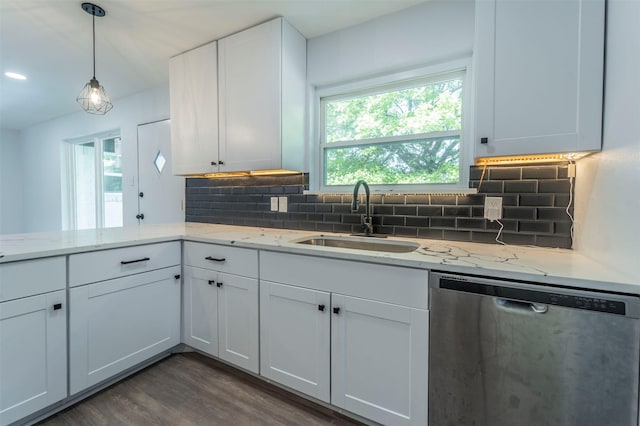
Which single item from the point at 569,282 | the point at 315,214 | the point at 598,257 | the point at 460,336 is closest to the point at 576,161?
the point at 598,257

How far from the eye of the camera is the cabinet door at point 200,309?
1854 mm

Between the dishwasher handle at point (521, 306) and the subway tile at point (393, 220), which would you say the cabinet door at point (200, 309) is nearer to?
the subway tile at point (393, 220)

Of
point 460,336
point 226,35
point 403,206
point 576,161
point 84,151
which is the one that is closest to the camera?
point 460,336

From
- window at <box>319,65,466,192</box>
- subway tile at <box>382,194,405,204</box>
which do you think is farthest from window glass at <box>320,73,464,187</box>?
subway tile at <box>382,194,405,204</box>

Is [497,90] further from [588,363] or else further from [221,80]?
[221,80]

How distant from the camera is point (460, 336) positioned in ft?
3.71

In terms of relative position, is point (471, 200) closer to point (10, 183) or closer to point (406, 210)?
point (406, 210)

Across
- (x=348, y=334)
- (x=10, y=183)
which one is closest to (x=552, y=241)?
(x=348, y=334)

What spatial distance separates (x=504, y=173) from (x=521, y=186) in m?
0.11

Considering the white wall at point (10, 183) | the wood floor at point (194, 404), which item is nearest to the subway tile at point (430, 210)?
the wood floor at point (194, 404)

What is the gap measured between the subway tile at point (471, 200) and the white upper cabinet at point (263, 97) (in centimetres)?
111

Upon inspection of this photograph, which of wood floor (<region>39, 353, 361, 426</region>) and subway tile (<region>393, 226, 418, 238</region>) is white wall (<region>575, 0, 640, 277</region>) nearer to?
subway tile (<region>393, 226, 418, 238</region>)

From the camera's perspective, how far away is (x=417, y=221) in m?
1.83

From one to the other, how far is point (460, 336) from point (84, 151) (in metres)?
5.51
